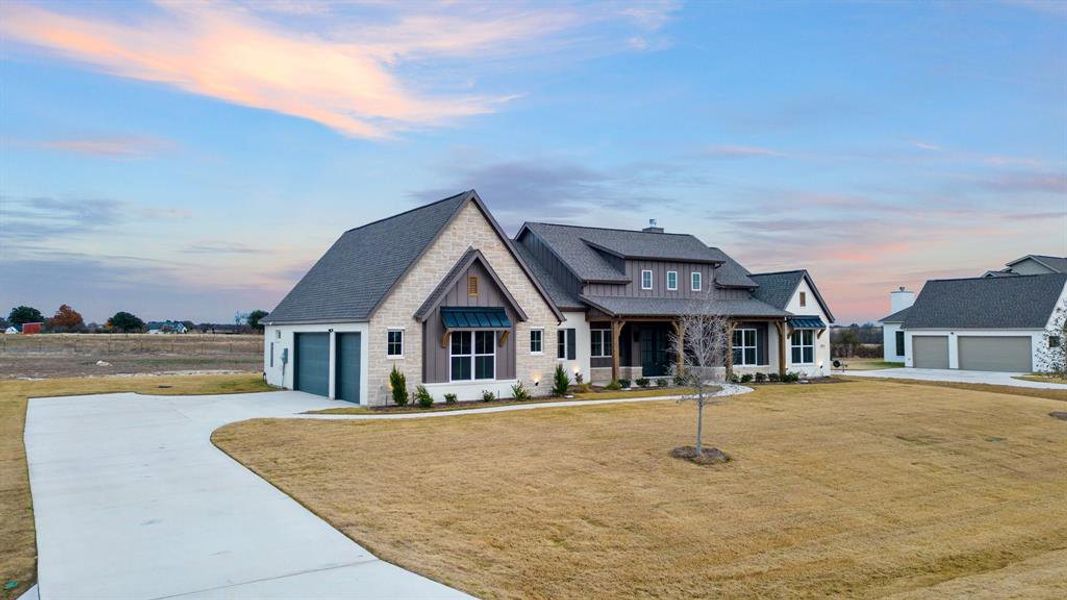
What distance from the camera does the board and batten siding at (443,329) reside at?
2300 cm

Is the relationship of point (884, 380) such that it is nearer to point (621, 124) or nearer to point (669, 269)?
point (669, 269)

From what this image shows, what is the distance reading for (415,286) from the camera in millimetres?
22891

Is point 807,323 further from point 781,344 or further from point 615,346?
point 615,346

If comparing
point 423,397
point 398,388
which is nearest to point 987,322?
point 423,397

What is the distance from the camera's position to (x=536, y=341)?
25906 millimetres

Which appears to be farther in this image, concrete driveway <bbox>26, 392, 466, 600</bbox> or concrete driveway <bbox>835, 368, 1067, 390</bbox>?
concrete driveway <bbox>835, 368, 1067, 390</bbox>

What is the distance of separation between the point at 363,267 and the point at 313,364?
13.9 ft

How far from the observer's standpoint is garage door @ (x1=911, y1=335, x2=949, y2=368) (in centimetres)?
4350

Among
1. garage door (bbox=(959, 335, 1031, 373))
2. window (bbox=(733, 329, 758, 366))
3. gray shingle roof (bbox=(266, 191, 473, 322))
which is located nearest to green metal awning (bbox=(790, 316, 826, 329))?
window (bbox=(733, 329, 758, 366))

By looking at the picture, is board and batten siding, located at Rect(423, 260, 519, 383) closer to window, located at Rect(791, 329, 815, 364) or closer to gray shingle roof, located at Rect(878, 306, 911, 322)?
window, located at Rect(791, 329, 815, 364)

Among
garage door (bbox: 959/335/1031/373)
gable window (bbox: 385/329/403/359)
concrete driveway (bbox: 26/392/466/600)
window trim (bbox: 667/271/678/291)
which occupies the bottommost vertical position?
concrete driveway (bbox: 26/392/466/600)

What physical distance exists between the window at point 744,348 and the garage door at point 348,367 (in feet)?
64.9

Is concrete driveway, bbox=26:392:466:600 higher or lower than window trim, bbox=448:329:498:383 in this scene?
lower

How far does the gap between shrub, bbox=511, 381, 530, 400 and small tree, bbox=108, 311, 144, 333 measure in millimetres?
113044
